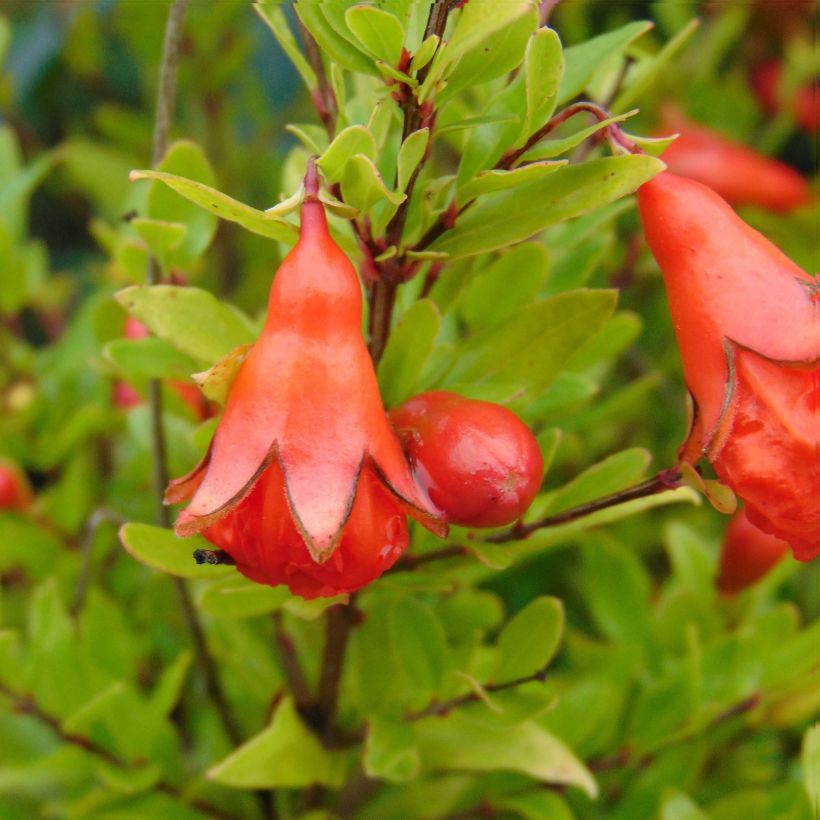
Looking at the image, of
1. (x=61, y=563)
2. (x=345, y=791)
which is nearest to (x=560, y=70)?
(x=345, y=791)

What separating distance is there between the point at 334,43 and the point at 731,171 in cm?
84

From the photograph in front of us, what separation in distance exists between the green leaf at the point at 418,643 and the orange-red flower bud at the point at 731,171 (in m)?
0.71

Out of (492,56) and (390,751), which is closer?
(492,56)

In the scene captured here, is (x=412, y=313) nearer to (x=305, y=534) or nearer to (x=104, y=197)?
(x=305, y=534)

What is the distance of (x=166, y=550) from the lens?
53 centimetres

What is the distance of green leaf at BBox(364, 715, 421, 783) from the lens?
572mm

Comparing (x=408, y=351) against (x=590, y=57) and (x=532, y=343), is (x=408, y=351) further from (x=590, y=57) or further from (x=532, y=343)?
(x=590, y=57)

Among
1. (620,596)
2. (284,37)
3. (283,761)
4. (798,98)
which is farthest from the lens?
(798,98)

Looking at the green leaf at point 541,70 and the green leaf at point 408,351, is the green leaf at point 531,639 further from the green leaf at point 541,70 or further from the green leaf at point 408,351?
the green leaf at point 541,70

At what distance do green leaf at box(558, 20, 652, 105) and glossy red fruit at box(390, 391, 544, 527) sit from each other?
0.20m

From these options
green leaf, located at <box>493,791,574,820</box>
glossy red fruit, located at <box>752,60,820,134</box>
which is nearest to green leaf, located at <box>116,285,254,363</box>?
green leaf, located at <box>493,791,574,820</box>

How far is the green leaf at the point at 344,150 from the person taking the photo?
1.31 ft

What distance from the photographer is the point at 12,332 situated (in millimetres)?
978

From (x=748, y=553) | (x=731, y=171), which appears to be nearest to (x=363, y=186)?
(x=748, y=553)
